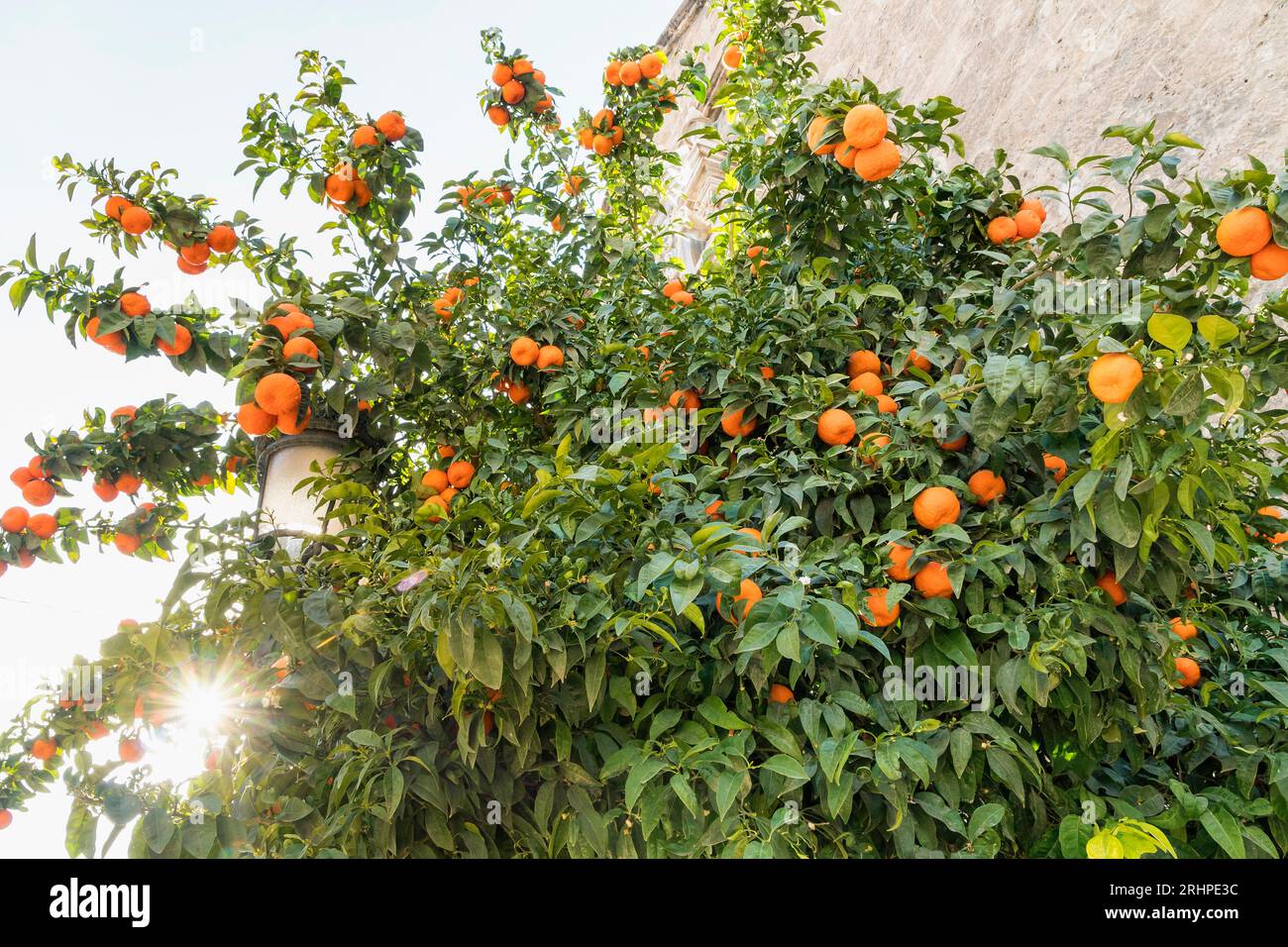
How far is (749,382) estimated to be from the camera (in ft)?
6.07

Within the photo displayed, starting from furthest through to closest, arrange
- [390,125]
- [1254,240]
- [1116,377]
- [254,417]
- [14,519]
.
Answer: [390,125] < [14,519] < [254,417] < [1254,240] < [1116,377]

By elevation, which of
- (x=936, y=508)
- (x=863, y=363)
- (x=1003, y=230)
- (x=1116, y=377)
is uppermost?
(x=1003, y=230)

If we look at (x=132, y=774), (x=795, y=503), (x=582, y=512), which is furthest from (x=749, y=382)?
(x=132, y=774)

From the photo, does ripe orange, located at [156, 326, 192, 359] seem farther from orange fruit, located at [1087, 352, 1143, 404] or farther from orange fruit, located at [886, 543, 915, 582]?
orange fruit, located at [1087, 352, 1143, 404]

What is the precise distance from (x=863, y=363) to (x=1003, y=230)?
516 mm

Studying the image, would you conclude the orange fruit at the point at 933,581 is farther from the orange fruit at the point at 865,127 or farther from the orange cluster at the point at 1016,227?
the orange cluster at the point at 1016,227

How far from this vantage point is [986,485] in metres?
1.59

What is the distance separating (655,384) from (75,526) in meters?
1.35

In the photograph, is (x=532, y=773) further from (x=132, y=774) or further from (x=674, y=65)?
(x=674, y=65)

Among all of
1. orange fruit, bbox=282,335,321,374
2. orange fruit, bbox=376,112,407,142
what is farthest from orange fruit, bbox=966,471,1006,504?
orange fruit, bbox=376,112,407,142

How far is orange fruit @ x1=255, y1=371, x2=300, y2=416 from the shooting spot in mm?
1557

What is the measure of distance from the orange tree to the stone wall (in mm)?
951

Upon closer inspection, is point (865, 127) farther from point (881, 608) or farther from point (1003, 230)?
point (881, 608)

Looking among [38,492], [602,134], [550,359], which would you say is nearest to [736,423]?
[550,359]
